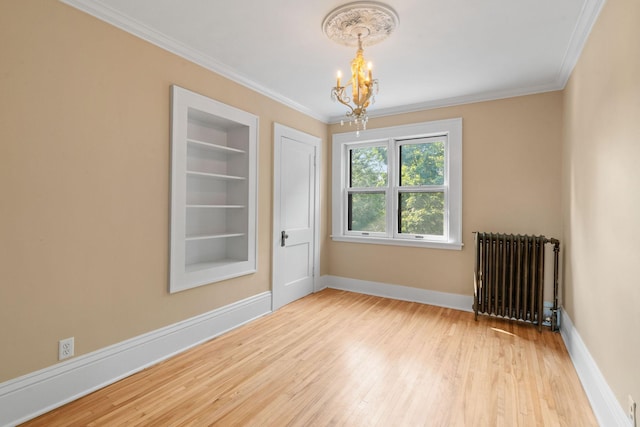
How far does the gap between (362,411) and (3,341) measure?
84.2 inches

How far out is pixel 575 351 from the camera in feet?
8.33

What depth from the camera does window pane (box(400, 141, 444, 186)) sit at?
4121 mm

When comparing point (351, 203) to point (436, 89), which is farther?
point (351, 203)

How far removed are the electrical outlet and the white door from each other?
2068 mm

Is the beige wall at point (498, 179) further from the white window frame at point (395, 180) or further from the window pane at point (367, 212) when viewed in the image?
the window pane at point (367, 212)

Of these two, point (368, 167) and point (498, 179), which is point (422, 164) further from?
point (498, 179)

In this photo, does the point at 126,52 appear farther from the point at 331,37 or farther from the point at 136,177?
the point at 331,37

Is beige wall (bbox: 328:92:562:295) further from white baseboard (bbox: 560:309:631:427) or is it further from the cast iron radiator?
white baseboard (bbox: 560:309:631:427)

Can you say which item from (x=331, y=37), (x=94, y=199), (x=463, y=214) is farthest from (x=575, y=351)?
(x=94, y=199)

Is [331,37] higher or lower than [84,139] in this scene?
higher

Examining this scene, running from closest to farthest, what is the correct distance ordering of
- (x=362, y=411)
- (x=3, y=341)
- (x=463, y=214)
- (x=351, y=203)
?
1. (x=3, y=341)
2. (x=362, y=411)
3. (x=463, y=214)
4. (x=351, y=203)

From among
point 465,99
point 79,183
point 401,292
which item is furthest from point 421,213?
Answer: point 79,183

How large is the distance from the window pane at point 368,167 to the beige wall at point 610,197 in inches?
87.5

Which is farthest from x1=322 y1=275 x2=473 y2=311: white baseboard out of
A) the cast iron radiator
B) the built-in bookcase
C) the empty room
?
the built-in bookcase
